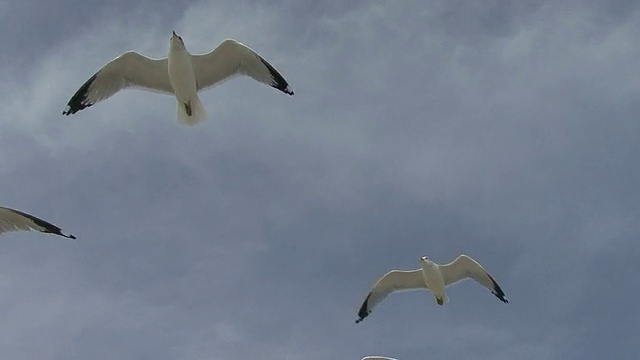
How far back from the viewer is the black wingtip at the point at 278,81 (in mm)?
15656

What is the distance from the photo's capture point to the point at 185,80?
1546cm

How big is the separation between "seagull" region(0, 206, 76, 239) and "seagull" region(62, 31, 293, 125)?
131 inches

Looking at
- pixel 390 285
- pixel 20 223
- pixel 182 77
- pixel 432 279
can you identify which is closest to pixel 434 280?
pixel 432 279

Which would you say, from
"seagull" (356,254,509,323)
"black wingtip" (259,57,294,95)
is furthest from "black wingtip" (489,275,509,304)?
"black wingtip" (259,57,294,95)

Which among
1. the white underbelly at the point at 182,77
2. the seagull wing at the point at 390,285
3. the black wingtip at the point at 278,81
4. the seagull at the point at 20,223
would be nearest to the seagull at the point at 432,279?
the seagull wing at the point at 390,285

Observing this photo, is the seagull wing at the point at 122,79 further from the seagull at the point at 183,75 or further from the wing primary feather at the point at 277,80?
the wing primary feather at the point at 277,80

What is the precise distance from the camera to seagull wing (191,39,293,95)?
51.1 feet

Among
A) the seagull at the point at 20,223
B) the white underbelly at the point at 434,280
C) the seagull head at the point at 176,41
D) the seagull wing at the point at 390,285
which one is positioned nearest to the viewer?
the seagull at the point at 20,223

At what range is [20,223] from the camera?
1293 cm

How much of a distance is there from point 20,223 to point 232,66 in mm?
4564

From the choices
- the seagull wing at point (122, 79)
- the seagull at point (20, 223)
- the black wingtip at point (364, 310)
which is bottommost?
the seagull at point (20, 223)

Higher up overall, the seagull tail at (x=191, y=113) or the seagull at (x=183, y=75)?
the seagull at (x=183, y=75)

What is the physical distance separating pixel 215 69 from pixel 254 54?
0.69 meters

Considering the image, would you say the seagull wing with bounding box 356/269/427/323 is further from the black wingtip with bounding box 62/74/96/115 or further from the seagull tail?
the black wingtip with bounding box 62/74/96/115
